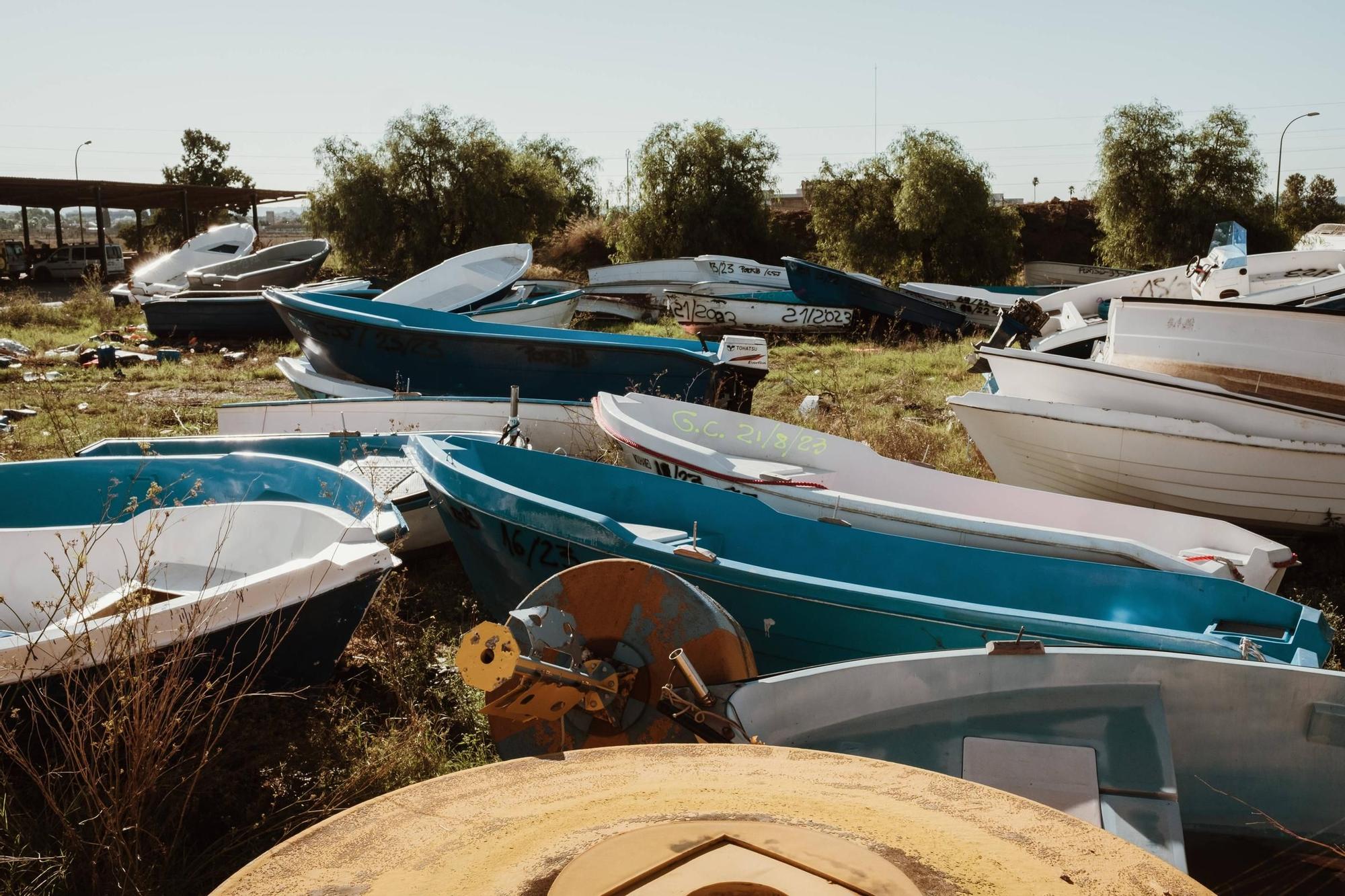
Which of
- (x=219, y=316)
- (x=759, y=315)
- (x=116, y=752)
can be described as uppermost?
(x=219, y=316)

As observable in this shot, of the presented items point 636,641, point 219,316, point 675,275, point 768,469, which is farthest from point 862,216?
point 636,641

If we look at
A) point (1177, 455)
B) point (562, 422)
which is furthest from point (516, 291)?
point (1177, 455)

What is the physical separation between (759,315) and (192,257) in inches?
529

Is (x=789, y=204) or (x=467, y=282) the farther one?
(x=789, y=204)

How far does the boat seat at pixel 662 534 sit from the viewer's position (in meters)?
5.06

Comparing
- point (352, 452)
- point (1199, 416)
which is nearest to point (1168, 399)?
point (1199, 416)

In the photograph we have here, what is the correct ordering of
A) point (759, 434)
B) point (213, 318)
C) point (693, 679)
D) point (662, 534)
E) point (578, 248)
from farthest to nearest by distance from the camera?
point (578, 248), point (213, 318), point (759, 434), point (662, 534), point (693, 679)

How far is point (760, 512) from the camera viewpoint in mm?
5242

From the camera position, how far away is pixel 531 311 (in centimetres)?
1433

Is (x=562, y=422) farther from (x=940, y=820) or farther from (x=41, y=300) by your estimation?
(x=41, y=300)

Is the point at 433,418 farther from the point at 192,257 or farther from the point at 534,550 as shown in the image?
the point at 192,257

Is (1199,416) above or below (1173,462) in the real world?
above

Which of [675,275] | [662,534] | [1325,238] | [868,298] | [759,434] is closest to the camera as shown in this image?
[662,534]

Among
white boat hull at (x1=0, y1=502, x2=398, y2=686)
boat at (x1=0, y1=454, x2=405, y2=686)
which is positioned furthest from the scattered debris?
white boat hull at (x1=0, y1=502, x2=398, y2=686)
